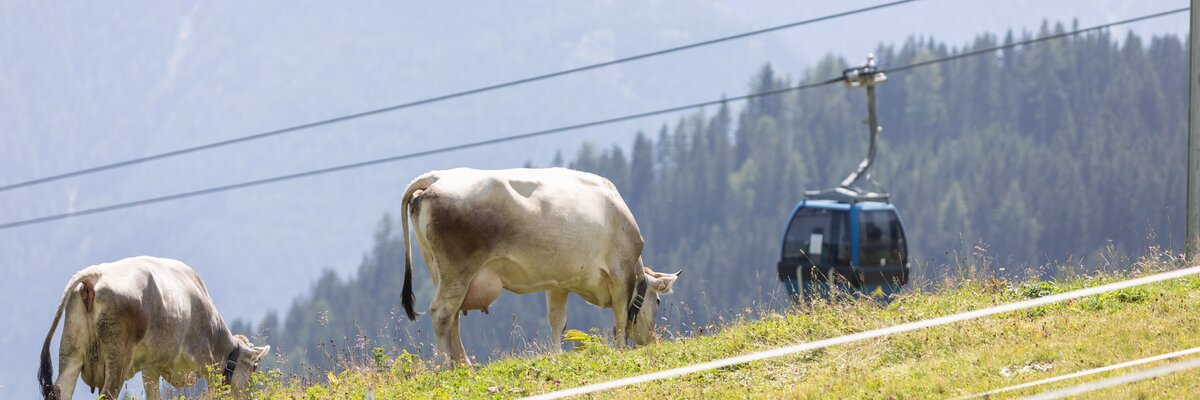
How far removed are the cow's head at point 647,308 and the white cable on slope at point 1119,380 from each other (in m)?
6.56

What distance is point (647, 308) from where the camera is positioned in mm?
16047

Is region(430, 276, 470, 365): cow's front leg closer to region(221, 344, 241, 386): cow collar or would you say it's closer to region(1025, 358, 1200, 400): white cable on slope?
region(221, 344, 241, 386): cow collar

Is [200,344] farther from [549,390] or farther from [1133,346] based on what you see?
[1133,346]

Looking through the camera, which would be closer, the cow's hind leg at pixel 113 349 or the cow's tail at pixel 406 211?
the cow's hind leg at pixel 113 349

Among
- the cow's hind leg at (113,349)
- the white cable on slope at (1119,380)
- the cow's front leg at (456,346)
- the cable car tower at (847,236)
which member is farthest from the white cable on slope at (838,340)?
the cable car tower at (847,236)

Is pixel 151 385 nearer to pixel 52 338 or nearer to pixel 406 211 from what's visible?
pixel 52 338

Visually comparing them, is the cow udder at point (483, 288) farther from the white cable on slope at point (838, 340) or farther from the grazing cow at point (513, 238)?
the white cable on slope at point (838, 340)

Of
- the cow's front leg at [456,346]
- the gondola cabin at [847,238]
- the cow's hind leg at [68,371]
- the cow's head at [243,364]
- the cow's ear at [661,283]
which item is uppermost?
the cow's hind leg at [68,371]

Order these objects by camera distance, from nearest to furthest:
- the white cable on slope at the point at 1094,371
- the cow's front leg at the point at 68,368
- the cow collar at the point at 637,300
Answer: the white cable on slope at the point at 1094,371 → the cow's front leg at the point at 68,368 → the cow collar at the point at 637,300

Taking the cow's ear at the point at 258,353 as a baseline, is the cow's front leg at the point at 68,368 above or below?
above

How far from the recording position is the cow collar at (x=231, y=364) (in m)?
15.6

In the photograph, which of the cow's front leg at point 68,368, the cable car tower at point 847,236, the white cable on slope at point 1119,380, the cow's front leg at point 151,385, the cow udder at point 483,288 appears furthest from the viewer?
the cable car tower at point 847,236

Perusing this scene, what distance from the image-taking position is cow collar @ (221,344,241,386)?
615 inches

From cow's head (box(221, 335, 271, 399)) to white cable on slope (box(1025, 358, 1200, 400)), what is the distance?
28.4ft
